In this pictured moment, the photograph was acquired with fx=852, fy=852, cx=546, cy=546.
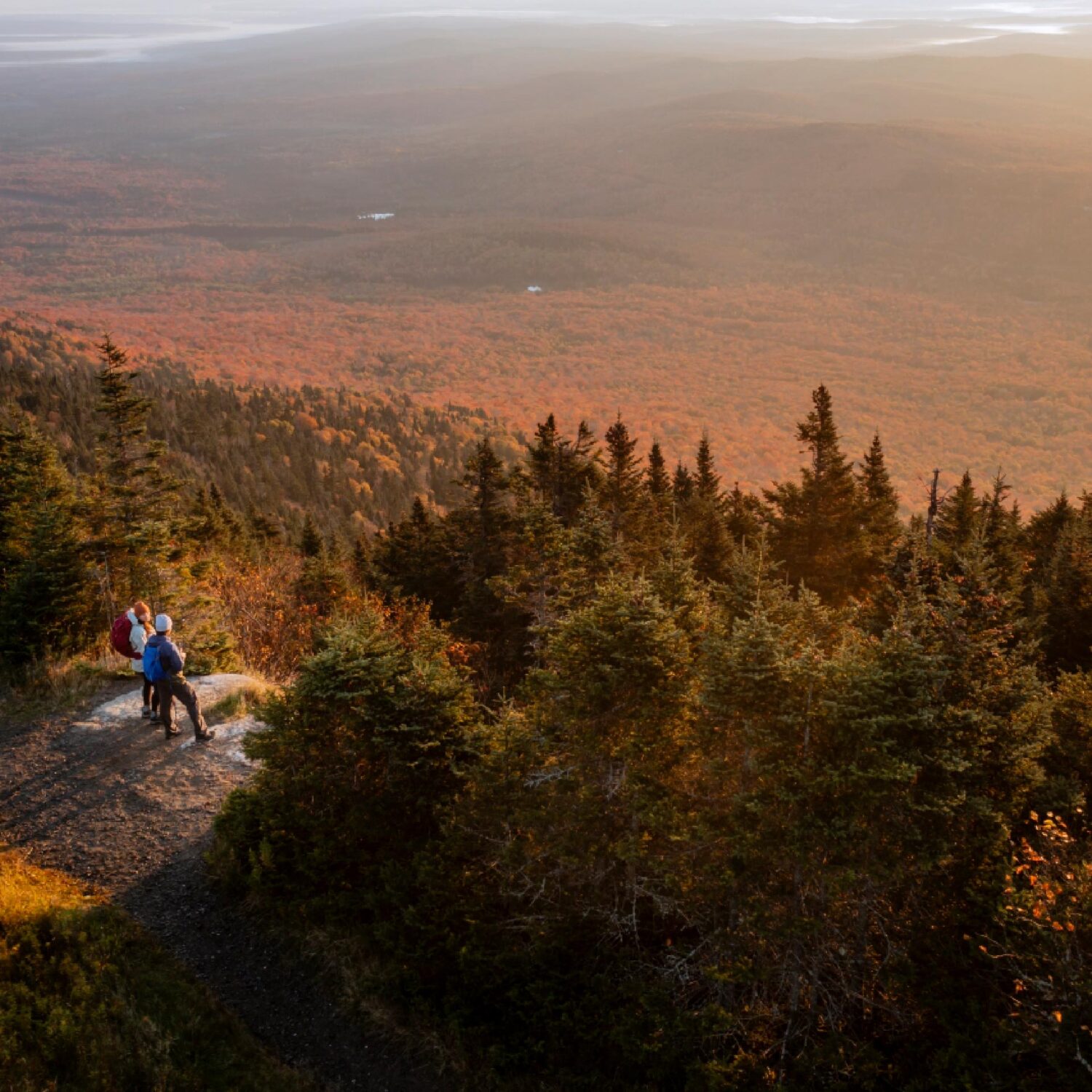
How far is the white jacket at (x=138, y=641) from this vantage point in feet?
40.9

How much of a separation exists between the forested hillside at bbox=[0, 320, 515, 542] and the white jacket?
165 ft

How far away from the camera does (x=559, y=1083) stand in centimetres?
812

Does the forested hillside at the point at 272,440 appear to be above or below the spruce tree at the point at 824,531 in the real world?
below

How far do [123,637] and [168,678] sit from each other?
1.13 m

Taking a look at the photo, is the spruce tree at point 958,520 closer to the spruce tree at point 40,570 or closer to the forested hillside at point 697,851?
the forested hillside at point 697,851

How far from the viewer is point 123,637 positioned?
1276cm

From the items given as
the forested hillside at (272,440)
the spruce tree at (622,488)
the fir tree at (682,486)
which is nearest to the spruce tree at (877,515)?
the spruce tree at (622,488)

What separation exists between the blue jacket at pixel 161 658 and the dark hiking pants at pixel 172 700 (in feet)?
0.46

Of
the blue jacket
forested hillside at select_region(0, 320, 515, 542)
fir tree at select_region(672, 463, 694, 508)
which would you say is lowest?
forested hillside at select_region(0, 320, 515, 542)

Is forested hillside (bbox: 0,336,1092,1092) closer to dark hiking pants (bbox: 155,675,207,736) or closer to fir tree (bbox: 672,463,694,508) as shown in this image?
dark hiking pants (bbox: 155,675,207,736)

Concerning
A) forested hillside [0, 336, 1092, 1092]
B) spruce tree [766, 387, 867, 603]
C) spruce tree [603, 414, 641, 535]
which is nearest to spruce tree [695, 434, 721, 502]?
spruce tree [603, 414, 641, 535]

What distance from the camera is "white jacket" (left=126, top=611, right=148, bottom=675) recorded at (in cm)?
1246

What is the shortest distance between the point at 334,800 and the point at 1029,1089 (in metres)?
7.10

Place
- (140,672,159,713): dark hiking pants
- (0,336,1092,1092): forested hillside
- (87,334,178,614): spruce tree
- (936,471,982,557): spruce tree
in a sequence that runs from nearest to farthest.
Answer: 1. (0,336,1092,1092): forested hillside
2. (140,672,159,713): dark hiking pants
3. (87,334,178,614): spruce tree
4. (936,471,982,557): spruce tree
